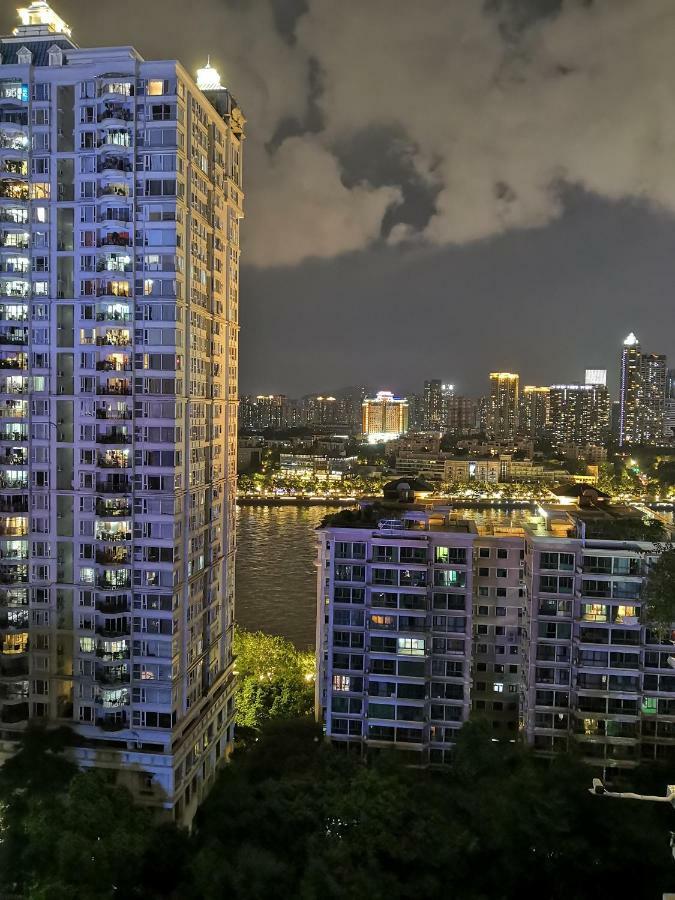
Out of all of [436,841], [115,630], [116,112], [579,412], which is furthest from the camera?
[579,412]

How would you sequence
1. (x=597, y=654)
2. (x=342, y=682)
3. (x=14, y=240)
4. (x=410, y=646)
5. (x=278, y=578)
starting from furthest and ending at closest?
(x=278, y=578)
(x=342, y=682)
(x=410, y=646)
(x=597, y=654)
(x=14, y=240)

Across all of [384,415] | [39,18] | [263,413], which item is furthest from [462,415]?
[39,18]

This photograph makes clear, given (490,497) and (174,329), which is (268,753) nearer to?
(174,329)

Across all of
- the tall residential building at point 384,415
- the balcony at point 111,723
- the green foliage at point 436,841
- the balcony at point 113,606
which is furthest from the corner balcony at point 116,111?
the tall residential building at point 384,415

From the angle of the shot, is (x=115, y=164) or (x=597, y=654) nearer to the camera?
(x=115, y=164)

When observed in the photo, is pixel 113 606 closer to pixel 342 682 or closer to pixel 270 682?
pixel 342 682

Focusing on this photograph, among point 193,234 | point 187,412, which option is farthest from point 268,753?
point 193,234

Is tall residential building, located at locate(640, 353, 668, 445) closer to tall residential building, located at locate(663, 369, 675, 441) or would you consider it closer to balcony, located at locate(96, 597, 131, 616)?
tall residential building, located at locate(663, 369, 675, 441)

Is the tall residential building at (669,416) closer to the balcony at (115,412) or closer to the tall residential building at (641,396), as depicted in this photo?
the tall residential building at (641,396)
